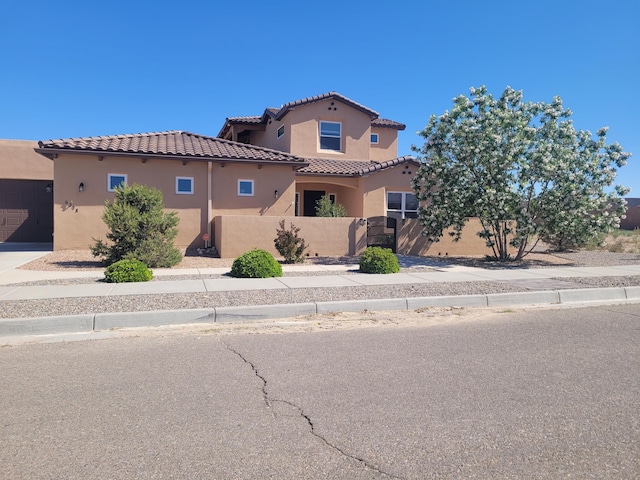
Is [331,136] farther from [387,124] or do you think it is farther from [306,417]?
[306,417]

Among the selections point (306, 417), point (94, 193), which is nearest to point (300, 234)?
point (94, 193)

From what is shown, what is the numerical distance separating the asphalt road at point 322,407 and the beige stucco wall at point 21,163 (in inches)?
806

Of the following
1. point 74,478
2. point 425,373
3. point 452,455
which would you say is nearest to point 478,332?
point 425,373

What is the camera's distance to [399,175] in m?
22.3

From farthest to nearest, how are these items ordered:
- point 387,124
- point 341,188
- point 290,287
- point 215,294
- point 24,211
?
point 387,124
point 341,188
point 24,211
point 290,287
point 215,294

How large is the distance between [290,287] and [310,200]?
1437 cm

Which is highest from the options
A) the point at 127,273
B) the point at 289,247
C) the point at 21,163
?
the point at 21,163

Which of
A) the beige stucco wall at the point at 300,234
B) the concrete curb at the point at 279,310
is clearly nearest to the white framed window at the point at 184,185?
the beige stucco wall at the point at 300,234

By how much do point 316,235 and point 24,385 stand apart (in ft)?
42.9

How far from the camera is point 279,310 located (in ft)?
27.9

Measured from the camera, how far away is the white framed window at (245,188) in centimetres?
1923

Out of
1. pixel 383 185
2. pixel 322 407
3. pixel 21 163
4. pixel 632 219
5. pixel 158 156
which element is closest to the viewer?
pixel 322 407

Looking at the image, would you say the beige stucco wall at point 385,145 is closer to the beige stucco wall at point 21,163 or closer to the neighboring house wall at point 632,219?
the beige stucco wall at point 21,163

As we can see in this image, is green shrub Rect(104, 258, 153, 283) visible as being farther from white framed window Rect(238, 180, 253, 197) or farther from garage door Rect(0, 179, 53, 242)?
garage door Rect(0, 179, 53, 242)
